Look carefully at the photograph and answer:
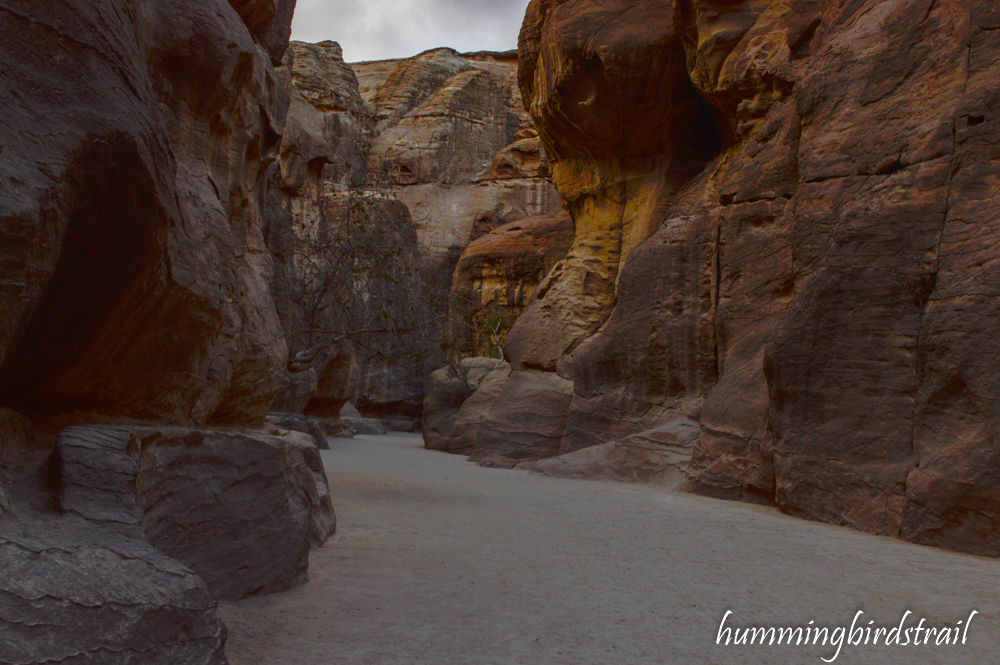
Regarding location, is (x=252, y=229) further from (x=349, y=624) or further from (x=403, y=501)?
(x=349, y=624)

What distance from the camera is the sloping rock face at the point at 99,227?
78.6 inches

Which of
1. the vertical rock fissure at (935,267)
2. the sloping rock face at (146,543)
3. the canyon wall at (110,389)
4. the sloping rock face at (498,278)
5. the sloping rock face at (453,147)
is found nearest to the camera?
the sloping rock face at (146,543)

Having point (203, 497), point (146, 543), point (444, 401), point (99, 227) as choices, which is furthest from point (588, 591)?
point (444, 401)

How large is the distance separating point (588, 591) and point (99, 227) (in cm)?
248

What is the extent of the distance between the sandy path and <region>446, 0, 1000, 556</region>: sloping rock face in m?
0.77

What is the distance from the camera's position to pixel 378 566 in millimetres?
3697

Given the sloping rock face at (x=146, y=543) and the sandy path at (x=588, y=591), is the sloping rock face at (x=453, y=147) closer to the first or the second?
the sandy path at (x=588, y=591)

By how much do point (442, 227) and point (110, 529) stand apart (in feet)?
101

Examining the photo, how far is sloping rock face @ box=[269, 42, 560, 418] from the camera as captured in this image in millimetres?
21781

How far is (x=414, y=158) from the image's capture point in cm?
3734

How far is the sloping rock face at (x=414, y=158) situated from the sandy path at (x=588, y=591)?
11.6 m

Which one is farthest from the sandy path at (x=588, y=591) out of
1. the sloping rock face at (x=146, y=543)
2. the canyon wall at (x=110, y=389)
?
the canyon wall at (x=110, y=389)

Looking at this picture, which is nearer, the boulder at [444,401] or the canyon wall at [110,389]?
the canyon wall at [110,389]

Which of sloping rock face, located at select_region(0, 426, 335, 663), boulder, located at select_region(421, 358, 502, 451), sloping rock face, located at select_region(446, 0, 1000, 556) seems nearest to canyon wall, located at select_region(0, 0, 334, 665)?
sloping rock face, located at select_region(0, 426, 335, 663)
